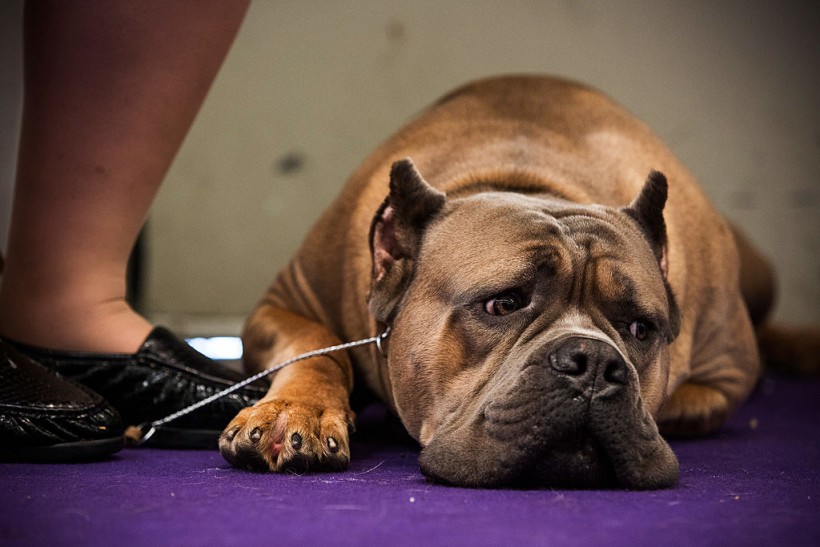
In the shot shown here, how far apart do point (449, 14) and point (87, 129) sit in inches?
97.0

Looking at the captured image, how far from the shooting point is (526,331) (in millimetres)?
1387

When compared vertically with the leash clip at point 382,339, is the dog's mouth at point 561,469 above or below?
below

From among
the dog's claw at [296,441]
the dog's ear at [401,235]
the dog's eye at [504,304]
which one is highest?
the dog's ear at [401,235]

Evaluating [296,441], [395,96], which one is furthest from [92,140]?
[395,96]

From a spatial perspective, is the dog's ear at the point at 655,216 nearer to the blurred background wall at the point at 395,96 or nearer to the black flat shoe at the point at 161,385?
the black flat shoe at the point at 161,385

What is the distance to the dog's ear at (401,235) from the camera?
1.58m

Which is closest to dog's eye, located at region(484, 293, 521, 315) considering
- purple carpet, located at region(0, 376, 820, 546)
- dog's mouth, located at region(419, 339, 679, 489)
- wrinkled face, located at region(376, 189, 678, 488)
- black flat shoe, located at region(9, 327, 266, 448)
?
wrinkled face, located at region(376, 189, 678, 488)

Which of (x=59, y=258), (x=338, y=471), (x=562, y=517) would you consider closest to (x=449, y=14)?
(x=59, y=258)

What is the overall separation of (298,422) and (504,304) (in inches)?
13.8

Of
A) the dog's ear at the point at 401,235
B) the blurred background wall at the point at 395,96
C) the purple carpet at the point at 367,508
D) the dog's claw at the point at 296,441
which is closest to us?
the purple carpet at the point at 367,508

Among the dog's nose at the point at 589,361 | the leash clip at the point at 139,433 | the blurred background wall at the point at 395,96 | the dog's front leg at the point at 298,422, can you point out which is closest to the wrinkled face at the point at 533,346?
the dog's nose at the point at 589,361

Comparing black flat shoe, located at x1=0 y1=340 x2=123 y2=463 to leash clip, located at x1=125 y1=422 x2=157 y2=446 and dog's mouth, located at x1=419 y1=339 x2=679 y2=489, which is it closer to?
leash clip, located at x1=125 y1=422 x2=157 y2=446

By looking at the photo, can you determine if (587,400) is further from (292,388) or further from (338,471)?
(292,388)

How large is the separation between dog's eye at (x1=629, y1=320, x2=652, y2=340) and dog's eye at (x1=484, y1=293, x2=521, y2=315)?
20 centimetres
